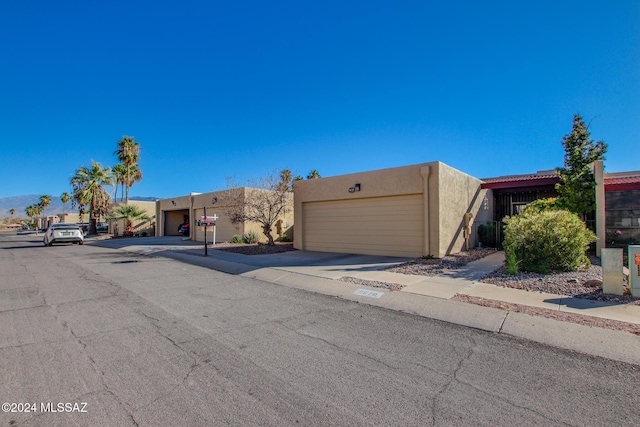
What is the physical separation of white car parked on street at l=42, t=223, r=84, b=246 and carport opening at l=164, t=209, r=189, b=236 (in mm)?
8578

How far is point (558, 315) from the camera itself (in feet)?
18.0

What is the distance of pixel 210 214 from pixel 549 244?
20322 millimetres

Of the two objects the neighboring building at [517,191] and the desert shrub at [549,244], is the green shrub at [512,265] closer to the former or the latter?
the desert shrub at [549,244]

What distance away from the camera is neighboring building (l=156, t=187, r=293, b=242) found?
70.3 ft

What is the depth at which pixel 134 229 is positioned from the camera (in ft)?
106

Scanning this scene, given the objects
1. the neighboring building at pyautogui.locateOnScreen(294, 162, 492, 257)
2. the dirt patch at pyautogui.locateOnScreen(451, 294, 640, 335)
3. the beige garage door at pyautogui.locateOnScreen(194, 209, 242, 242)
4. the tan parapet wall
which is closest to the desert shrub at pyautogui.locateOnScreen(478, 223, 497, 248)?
the neighboring building at pyautogui.locateOnScreen(294, 162, 492, 257)

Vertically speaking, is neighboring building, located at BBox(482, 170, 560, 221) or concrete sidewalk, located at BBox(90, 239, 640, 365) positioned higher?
neighboring building, located at BBox(482, 170, 560, 221)

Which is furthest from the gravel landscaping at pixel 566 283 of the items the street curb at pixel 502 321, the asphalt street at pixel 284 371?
the asphalt street at pixel 284 371

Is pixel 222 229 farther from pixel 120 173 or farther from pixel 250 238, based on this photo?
pixel 120 173

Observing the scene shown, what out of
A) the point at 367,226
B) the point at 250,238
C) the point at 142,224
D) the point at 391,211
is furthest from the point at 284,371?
the point at 142,224

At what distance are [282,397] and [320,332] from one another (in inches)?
72.7

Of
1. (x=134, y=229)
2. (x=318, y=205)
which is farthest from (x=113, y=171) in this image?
(x=318, y=205)

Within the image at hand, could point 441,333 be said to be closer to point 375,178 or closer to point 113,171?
point 375,178

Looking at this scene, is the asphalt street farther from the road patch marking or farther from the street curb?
the road patch marking
